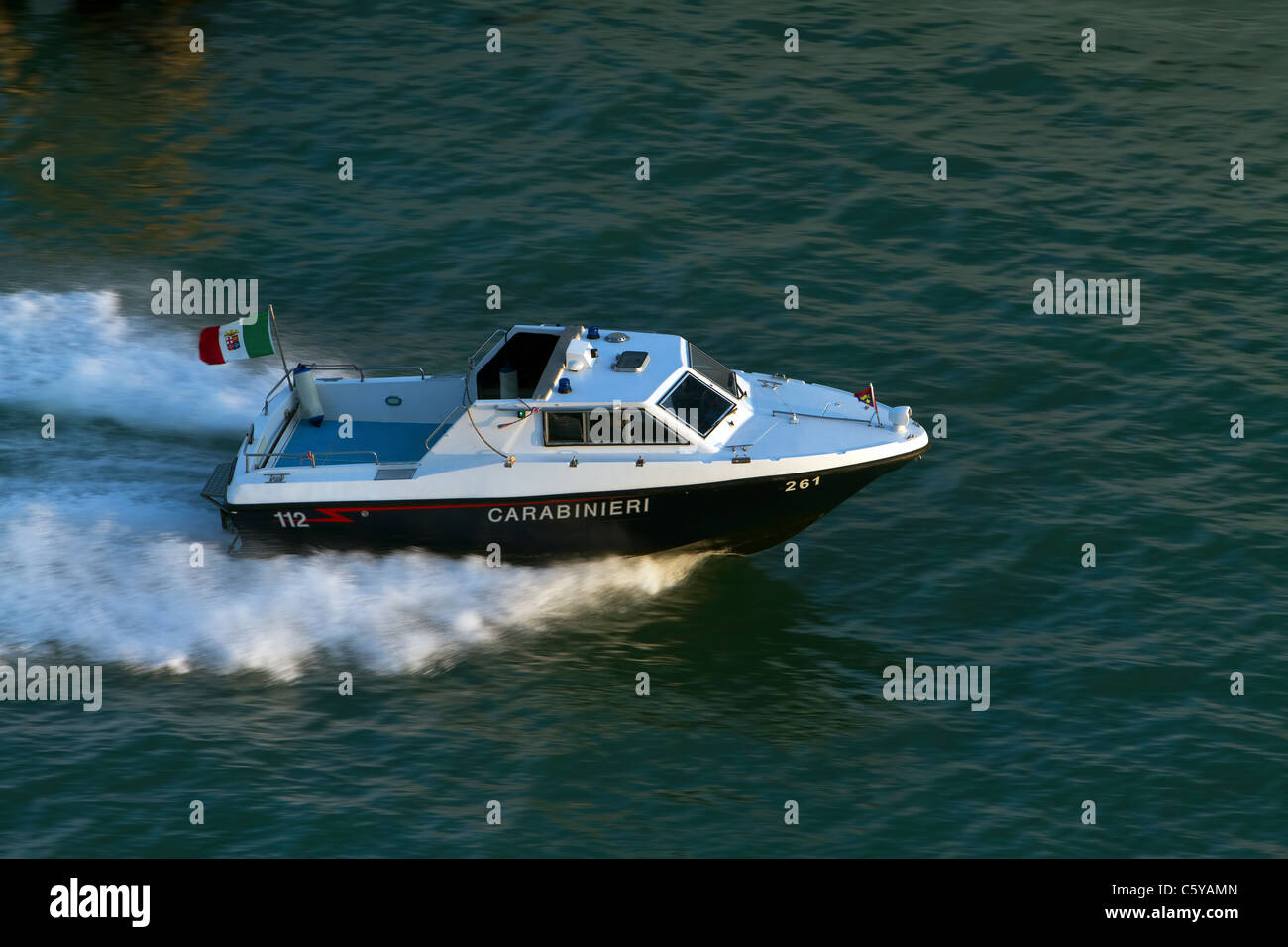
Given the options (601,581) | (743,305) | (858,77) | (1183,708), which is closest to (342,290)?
(743,305)

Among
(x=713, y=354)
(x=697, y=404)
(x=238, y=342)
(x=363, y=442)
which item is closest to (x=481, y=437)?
(x=363, y=442)

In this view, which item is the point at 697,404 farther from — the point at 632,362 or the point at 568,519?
the point at 568,519

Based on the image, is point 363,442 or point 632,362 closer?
point 632,362

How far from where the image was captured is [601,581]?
2217 cm

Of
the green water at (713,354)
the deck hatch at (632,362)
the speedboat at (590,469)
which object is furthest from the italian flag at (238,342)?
the deck hatch at (632,362)

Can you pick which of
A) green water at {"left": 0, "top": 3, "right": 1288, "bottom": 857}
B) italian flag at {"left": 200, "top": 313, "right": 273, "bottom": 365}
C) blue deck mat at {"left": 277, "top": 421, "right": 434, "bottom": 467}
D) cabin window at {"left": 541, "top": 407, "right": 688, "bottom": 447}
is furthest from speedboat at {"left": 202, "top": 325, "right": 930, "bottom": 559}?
italian flag at {"left": 200, "top": 313, "right": 273, "bottom": 365}

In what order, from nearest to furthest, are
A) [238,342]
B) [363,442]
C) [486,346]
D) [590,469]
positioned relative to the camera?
1. [590,469]
2. [238,342]
3. [486,346]
4. [363,442]

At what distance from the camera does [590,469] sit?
2141 centimetres

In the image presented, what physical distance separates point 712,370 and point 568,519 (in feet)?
9.31

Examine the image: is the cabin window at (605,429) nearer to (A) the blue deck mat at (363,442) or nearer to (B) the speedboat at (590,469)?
(B) the speedboat at (590,469)

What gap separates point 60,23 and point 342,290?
1495 centimetres

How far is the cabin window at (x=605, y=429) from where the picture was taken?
21375mm

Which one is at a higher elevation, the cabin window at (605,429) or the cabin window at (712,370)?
the cabin window at (712,370)
